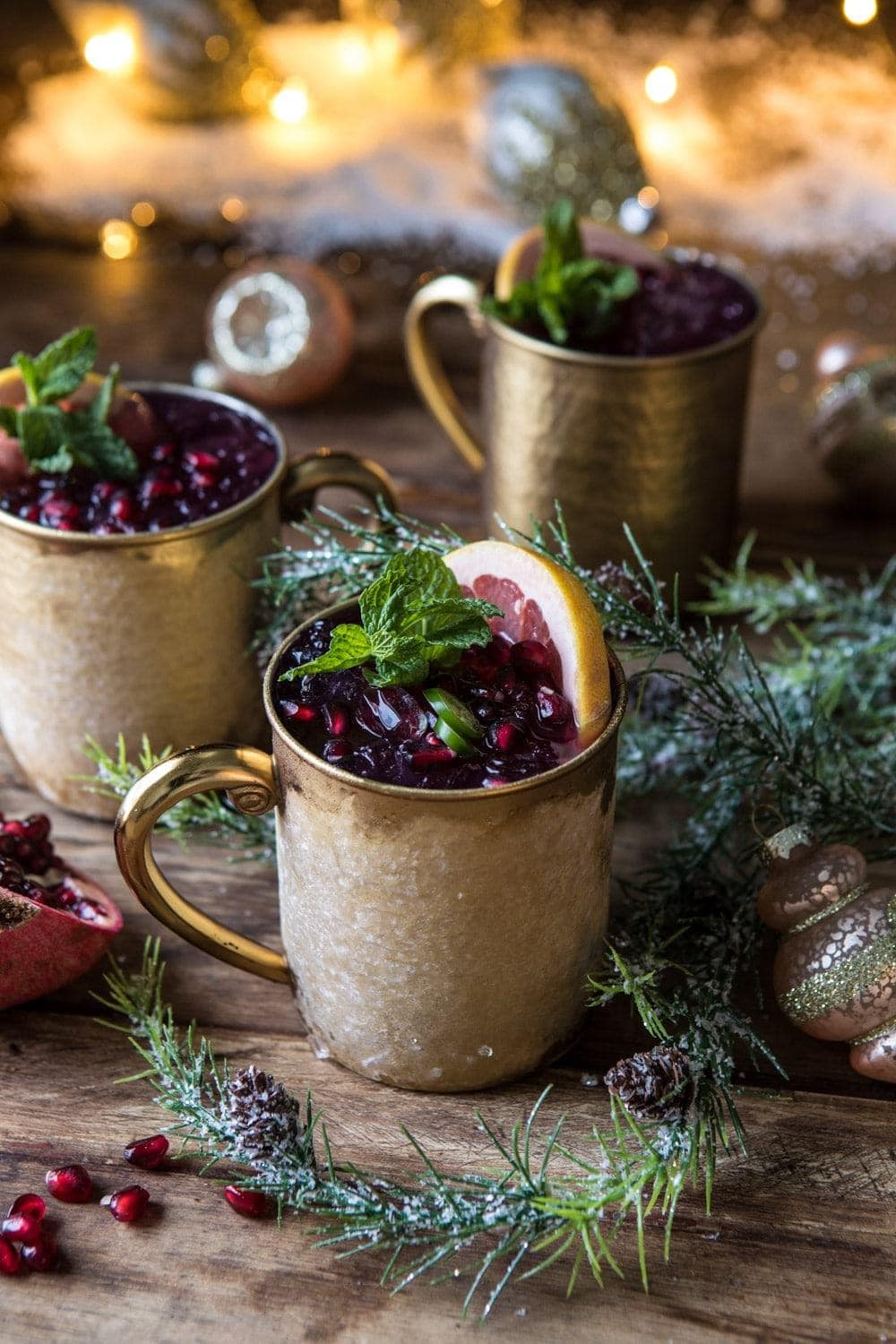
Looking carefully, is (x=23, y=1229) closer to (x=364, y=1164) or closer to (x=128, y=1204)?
(x=128, y=1204)

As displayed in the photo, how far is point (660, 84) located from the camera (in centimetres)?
226

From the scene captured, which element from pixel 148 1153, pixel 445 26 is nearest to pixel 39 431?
pixel 148 1153

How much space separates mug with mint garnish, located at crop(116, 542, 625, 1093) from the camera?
0.85 metres

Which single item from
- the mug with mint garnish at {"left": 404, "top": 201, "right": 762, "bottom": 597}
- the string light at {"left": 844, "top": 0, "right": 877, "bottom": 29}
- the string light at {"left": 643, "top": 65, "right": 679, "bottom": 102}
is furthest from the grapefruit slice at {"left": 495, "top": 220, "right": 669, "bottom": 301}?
the string light at {"left": 844, "top": 0, "right": 877, "bottom": 29}

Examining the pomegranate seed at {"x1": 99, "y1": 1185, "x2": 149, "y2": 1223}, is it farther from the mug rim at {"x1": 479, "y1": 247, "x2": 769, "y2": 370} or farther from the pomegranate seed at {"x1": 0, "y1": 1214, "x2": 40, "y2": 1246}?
the mug rim at {"x1": 479, "y1": 247, "x2": 769, "y2": 370}

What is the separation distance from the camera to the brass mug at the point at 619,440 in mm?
1320

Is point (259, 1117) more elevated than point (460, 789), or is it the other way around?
point (460, 789)

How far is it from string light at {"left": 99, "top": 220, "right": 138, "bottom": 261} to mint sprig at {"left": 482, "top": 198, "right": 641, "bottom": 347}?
3.01 ft

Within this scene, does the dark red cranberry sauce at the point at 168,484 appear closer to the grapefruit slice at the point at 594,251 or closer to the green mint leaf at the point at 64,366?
the green mint leaf at the point at 64,366

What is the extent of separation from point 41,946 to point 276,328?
95 cm

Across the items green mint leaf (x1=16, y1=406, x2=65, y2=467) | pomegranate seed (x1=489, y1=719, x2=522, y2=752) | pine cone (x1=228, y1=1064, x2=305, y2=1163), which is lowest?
pine cone (x1=228, y1=1064, x2=305, y2=1163)

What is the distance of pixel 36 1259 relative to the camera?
848mm

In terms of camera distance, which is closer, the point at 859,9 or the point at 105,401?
the point at 105,401

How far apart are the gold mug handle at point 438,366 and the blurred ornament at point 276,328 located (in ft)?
0.64
